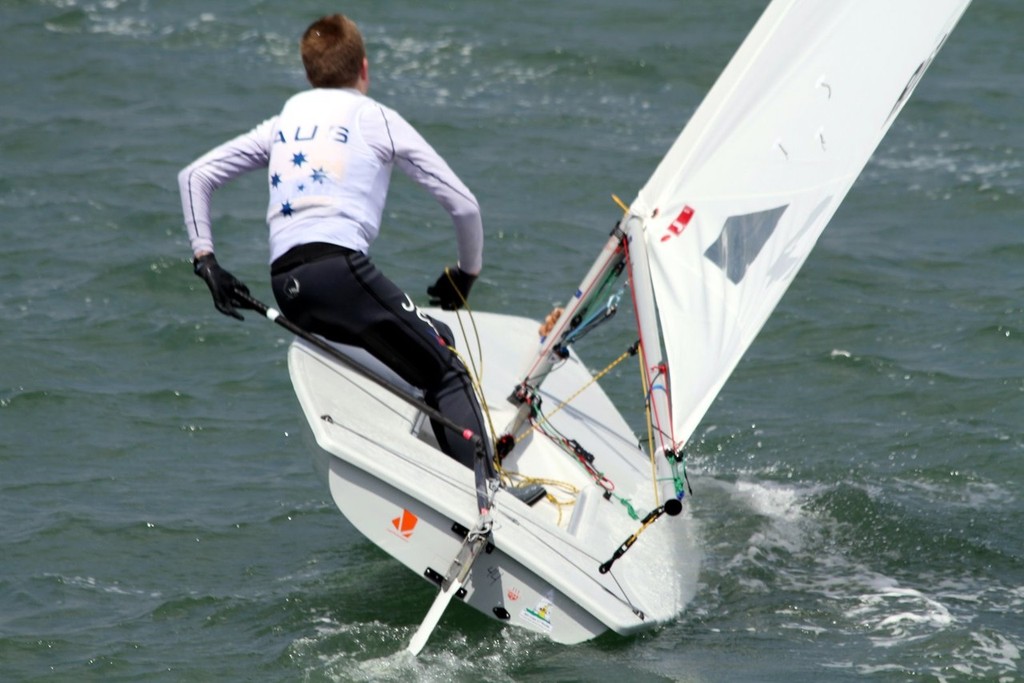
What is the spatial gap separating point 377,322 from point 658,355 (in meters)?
0.81

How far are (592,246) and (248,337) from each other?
226cm

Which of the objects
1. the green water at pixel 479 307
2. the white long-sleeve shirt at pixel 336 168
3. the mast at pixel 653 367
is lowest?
the green water at pixel 479 307

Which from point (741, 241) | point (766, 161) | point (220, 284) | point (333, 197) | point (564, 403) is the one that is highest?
point (766, 161)

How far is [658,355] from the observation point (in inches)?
164

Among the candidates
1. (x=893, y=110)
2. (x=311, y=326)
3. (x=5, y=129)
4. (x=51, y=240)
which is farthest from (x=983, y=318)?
(x=5, y=129)

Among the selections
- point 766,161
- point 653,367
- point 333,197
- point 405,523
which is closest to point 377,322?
point 333,197

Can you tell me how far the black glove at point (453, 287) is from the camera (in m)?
4.46

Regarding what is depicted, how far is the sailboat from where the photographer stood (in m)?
3.91

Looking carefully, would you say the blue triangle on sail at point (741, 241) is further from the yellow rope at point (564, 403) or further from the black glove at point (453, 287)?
the black glove at point (453, 287)

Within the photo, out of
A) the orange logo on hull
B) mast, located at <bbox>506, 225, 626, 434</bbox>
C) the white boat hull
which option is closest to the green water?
the white boat hull

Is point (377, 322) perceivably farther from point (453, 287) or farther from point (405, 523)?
point (405, 523)

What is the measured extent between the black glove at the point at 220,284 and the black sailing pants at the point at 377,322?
11 cm

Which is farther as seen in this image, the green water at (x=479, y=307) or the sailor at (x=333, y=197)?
the green water at (x=479, y=307)

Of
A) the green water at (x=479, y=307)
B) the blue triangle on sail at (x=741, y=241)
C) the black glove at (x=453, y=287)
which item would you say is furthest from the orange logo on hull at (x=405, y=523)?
the blue triangle on sail at (x=741, y=241)
